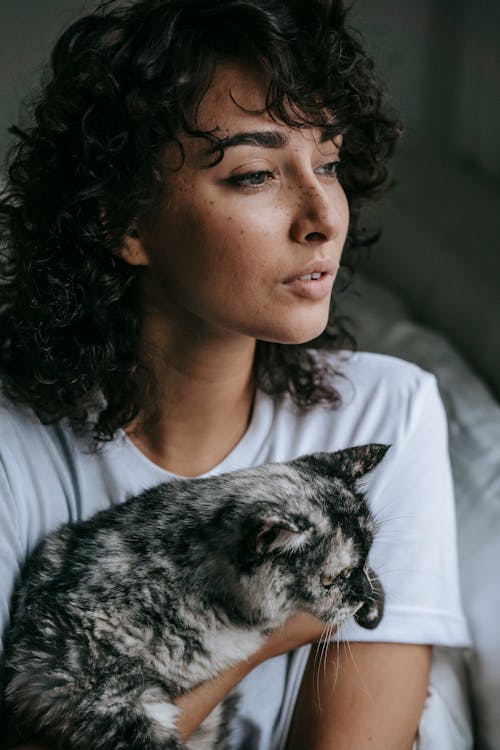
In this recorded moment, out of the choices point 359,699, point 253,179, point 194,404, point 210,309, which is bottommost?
point 359,699

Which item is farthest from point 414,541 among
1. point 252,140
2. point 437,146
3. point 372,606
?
point 437,146

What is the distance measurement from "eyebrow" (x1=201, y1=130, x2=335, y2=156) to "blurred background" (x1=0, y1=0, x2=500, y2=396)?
2.21 feet

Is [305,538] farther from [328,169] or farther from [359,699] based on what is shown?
[328,169]

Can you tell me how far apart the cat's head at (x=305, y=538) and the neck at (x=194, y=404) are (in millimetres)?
123

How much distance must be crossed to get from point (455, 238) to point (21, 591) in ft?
3.99

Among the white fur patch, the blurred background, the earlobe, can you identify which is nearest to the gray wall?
the blurred background

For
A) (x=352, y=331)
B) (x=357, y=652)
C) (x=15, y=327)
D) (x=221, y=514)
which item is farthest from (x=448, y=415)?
(x=15, y=327)

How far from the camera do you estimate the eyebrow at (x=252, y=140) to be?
35.6 inches

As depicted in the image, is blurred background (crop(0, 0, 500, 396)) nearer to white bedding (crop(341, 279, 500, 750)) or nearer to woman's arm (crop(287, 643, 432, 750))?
white bedding (crop(341, 279, 500, 750))

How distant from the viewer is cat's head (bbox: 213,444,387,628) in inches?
33.3

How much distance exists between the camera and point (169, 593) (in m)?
0.86

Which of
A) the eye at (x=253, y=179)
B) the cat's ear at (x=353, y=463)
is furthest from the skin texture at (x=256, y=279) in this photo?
the cat's ear at (x=353, y=463)

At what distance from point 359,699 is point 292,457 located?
0.30 metres

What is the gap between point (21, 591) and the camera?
3.02ft
